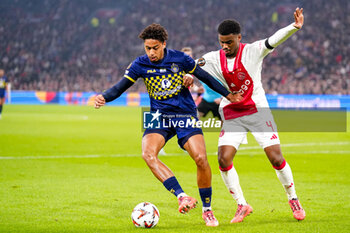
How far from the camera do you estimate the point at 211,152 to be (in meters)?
12.9

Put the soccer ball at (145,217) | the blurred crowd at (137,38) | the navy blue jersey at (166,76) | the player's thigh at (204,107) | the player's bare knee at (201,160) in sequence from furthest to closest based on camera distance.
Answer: the blurred crowd at (137,38), the player's thigh at (204,107), the navy blue jersey at (166,76), the player's bare knee at (201,160), the soccer ball at (145,217)

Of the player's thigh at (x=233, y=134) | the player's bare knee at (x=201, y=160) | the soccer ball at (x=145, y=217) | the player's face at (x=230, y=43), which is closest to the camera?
the soccer ball at (x=145, y=217)

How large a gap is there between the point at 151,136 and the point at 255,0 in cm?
3578

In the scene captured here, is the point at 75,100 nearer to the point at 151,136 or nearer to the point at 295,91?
the point at 295,91

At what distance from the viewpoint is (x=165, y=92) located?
19.7 feet

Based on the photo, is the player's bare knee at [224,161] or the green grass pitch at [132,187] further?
the player's bare knee at [224,161]

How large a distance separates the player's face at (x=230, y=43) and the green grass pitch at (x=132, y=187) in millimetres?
1936

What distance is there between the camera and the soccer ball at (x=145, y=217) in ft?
18.2

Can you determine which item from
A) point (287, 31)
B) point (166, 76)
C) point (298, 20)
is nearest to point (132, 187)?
point (166, 76)

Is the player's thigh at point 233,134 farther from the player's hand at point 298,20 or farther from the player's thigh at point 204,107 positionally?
the player's thigh at point 204,107

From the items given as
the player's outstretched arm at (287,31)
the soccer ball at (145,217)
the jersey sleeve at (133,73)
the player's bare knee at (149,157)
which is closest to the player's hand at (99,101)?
the jersey sleeve at (133,73)

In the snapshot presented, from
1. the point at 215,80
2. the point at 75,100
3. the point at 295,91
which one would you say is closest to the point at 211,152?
the point at 215,80

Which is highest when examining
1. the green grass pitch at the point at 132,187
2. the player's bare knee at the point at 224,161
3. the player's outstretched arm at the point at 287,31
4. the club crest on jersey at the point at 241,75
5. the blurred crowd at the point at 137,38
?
the blurred crowd at the point at 137,38

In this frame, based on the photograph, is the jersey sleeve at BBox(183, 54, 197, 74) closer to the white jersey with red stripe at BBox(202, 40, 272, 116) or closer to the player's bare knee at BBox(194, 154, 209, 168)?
the white jersey with red stripe at BBox(202, 40, 272, 116)
